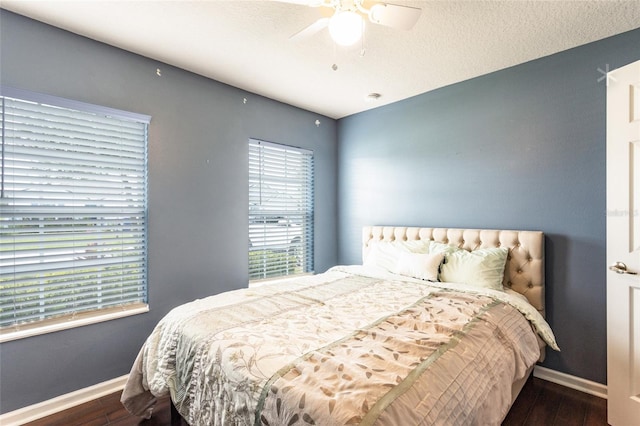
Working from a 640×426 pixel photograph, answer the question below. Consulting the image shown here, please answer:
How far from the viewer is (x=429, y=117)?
3197 mm

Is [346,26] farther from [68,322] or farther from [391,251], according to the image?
[68,322]

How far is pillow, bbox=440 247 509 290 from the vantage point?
2346 millimetres

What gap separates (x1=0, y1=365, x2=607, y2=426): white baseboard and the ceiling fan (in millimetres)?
2822

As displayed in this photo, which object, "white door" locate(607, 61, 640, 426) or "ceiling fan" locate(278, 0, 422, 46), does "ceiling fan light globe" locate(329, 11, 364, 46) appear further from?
"white door" locate(607, 61, 640, 426)

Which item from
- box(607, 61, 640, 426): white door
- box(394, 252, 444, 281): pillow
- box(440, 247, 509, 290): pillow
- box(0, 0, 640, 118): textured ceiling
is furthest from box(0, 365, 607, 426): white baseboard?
box(0, 0, 640, 118): textured ceiling

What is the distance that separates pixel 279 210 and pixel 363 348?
237 cm

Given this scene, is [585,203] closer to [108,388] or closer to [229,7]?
[229,7]

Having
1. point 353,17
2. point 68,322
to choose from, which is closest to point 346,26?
point 353,17

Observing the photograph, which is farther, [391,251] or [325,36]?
[391,251]

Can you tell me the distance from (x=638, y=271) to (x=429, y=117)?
210 centimetres

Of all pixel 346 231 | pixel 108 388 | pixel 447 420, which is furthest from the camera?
pixel 346 231

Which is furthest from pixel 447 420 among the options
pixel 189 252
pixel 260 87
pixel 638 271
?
pixel 260 87

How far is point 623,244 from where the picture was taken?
186 centimetres

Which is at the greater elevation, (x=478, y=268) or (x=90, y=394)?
(x=478, y=268)
